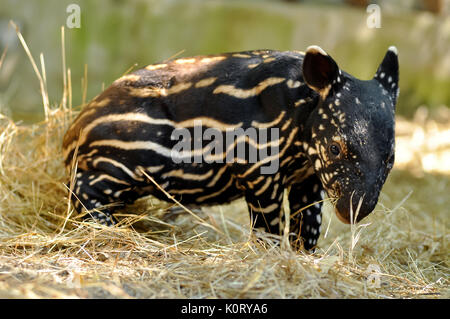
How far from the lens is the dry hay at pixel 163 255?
2957 millimetres

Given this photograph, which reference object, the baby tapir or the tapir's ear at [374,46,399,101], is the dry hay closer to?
the baby tapir

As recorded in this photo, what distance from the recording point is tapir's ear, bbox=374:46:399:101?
3.62 m

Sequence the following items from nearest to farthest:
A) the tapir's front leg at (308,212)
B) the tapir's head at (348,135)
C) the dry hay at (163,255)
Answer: the dry hay at (163,255), the tapir's head at (348,135), the tapir's front leg at (308,212)

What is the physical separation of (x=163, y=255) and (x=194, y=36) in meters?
6.47

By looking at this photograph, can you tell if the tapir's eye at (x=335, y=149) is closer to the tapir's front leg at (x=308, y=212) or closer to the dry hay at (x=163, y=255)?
the dry hay at (x=163, y=255)

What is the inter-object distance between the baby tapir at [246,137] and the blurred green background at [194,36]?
487 centimetres

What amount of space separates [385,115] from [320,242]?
5.82 ft

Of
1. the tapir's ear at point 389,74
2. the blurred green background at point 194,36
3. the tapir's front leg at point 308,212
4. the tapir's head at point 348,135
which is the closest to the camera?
the tapir's head at point 348,135

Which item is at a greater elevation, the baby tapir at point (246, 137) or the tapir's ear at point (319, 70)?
the tapir's ear at point (319, 70)

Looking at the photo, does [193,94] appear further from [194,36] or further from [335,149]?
[194,36]

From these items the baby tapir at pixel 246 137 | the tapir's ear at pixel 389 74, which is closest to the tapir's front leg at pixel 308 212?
the baby tapir at pixel 246 137

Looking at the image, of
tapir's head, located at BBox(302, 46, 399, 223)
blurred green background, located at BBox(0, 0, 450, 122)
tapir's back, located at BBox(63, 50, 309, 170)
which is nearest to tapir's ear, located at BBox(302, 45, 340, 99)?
tapir's head, located at BBox(302, 46, 399, 223)

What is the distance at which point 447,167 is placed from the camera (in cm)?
780
